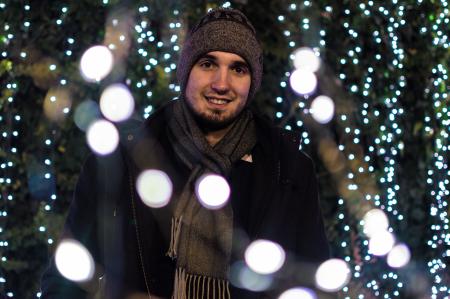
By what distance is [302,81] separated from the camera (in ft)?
14.6

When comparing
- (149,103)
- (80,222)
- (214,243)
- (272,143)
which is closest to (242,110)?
(272,143)

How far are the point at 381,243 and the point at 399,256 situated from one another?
0.17 m

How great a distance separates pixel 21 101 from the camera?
4.29 m

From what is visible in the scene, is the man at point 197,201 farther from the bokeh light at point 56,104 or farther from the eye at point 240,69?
the bokeh light at point 56,104

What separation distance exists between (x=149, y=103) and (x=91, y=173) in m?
2.04

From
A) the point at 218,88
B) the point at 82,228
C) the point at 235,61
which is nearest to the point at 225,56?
the point at 235,61

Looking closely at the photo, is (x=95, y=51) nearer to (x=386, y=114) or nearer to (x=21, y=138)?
(x=21, y=138)

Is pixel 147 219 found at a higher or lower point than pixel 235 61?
lower

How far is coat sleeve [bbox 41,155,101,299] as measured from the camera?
2162 millimetres

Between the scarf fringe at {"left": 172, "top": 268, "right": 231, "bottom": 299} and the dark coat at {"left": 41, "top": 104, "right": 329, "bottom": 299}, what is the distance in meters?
0.04

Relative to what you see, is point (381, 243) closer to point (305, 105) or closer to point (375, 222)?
point (375, 222)

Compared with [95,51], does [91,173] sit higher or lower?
lower

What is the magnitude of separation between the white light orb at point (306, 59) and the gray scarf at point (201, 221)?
205 cm

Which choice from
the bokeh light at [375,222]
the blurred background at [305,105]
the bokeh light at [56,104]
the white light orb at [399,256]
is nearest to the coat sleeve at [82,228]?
the blurred background at [305,105]
